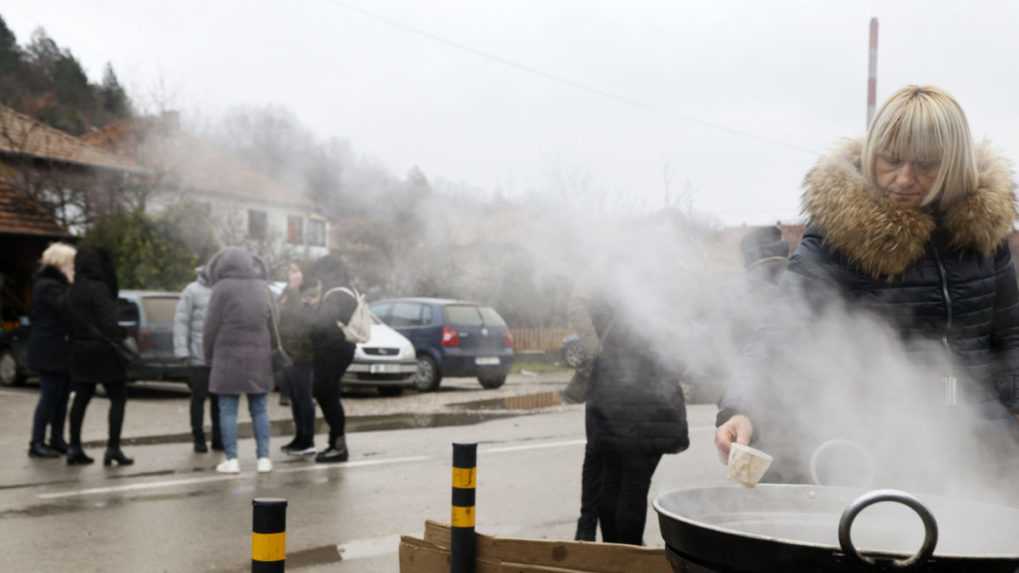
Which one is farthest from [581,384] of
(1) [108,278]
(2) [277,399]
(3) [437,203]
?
(2) [277,399]

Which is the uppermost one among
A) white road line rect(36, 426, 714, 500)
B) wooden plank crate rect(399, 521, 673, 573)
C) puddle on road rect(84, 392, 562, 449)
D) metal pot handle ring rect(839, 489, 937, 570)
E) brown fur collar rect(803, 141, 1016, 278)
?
brown fur collar rect(803, 141, 1016, 278)

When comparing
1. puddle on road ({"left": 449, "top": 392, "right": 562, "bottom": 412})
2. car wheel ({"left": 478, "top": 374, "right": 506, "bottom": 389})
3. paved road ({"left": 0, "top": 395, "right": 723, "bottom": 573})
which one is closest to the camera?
paved road ({"left": 0, "top": 395, "right": 723, "bottom": 573})

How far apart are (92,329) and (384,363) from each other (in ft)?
27.1

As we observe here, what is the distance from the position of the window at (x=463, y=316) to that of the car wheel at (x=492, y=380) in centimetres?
108

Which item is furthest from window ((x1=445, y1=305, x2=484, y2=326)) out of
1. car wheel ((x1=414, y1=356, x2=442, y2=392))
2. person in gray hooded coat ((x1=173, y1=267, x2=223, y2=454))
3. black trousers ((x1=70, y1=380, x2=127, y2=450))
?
black trousers ((x1=70, y1=380, x2=127, y2=450))

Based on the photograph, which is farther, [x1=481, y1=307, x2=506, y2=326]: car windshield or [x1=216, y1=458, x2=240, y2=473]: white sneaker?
[x1=481, y1=307, x2=506, y2=326]: car windshield

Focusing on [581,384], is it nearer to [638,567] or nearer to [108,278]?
[638,567]

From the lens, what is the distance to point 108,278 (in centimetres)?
1006

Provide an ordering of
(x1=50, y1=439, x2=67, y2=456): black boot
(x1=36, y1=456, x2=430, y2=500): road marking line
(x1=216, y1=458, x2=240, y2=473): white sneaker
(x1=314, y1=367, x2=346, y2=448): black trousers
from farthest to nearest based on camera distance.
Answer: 1. (x1=50, y1=439, x2=67, y2=456): black boot
2. (x1=314, y1=367, x2=346, y2=448): black trousers
3. (x1=216, y1=458, x2=240, y2=473): white sneaker
4. (x1=36, y1=456, x2=430, y2=500): road marking line

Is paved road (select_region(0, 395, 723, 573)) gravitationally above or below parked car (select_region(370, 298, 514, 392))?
below

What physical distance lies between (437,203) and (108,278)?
311 cm

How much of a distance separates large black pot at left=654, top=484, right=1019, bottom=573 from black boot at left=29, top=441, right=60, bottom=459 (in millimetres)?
8805

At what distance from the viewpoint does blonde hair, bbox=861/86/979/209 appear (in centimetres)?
319

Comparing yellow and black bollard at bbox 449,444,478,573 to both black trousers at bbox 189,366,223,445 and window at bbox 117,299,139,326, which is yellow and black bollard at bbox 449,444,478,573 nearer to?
black trousers at bbox 189,366,223,445
